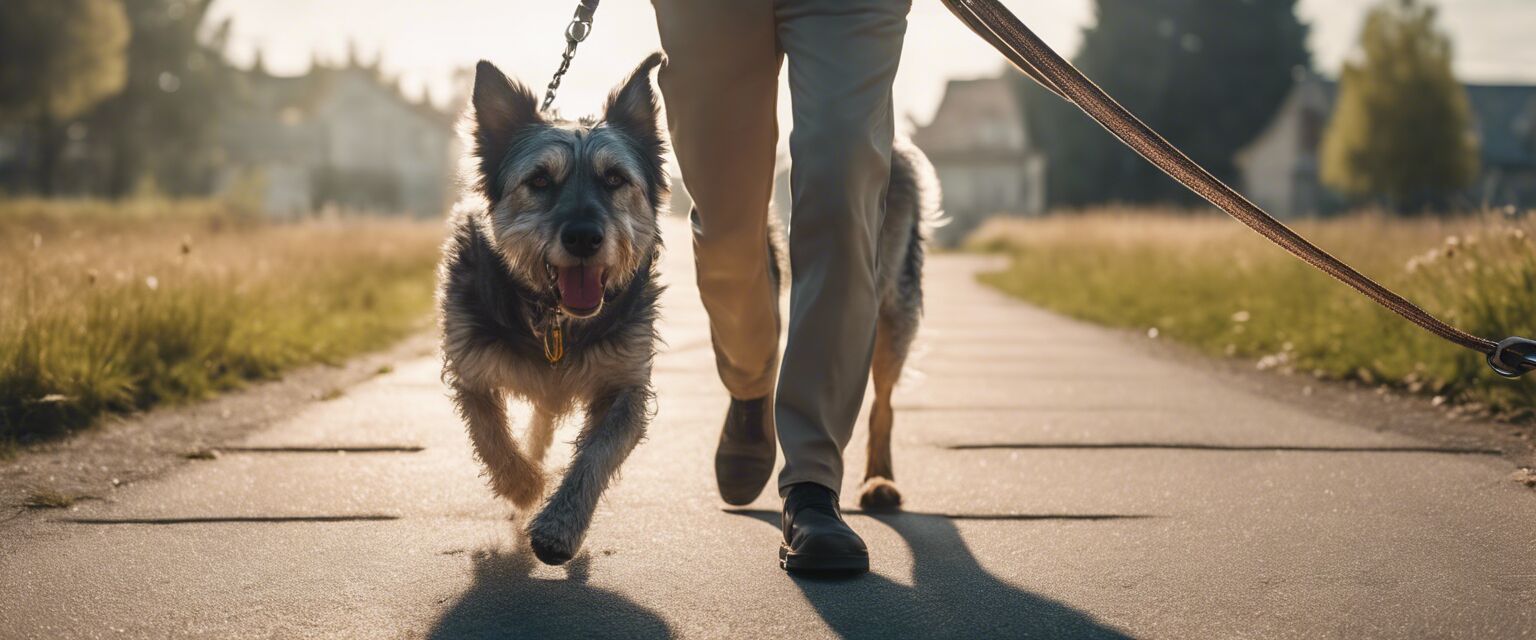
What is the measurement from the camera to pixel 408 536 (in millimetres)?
3744

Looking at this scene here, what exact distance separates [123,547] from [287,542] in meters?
0.42

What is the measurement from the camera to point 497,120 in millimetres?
4332

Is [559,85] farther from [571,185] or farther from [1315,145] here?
[1315,145]

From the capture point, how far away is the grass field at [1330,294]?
714 centimetres

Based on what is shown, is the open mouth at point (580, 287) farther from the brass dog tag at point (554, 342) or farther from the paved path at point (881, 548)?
the paved path at point (881, 548)

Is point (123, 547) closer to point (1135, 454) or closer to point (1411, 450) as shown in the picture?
point (1135, 454)

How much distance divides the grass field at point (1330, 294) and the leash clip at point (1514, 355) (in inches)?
106

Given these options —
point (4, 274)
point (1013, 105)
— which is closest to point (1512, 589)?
point (4, 274)

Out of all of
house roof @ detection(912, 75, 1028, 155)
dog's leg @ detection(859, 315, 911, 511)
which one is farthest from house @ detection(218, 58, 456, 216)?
dog's leg @ detection(859, 315, 911, 511)

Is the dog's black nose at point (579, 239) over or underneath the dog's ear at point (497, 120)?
underneath

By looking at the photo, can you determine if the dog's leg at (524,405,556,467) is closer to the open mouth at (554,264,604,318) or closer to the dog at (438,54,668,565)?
the dog at (438,54,668,565)

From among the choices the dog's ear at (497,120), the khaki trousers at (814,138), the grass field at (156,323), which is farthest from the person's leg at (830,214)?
the grass field at (156,323)

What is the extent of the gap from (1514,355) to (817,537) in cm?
206

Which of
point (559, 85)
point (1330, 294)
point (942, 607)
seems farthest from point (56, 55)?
point (942, 607)
